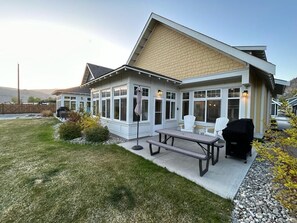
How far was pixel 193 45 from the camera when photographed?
8.02 metres

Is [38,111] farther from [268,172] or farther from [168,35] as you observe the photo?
[268,172]

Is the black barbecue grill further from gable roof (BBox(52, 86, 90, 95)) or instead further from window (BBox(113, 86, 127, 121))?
gable roof (BBox(52, 86, 90, 95))

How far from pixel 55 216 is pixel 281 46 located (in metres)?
21.3

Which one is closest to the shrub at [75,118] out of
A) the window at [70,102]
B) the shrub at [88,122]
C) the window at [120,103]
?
the shrub at [88,122]

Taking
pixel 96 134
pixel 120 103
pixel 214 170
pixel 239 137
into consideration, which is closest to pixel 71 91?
pixel 120 103

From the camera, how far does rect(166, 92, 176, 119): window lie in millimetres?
8508

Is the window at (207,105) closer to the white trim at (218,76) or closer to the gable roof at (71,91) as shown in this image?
the white trim at (218,76)

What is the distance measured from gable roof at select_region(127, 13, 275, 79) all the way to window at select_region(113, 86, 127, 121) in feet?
15.3

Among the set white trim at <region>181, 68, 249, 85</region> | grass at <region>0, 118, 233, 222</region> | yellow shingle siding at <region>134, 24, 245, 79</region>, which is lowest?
grass at <region>0, 118, 233, 222</region>

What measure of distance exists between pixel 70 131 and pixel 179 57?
773cm

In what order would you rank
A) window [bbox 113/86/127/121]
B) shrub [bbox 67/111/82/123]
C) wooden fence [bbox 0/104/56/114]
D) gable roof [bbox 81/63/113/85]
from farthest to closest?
wooden fence [bbox 0/104/56/114]
gable roof [bbox 81/63/113/85]
shrub [bbox 67/111/82/123]
window [bbox 113/86/127/121]

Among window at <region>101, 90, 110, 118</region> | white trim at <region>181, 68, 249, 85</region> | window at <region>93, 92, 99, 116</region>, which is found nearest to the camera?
white trim at <region>181, 68, 249, 85</region>

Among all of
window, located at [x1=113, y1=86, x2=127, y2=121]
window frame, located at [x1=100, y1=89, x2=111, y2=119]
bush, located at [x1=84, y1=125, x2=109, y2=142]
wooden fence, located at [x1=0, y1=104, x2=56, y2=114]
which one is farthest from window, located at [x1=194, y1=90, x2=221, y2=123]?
wooden fence, located at [x1=0, y1=104, x2=56, y2=114]

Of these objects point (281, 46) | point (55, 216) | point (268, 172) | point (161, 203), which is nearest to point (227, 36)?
point (281, 46)
